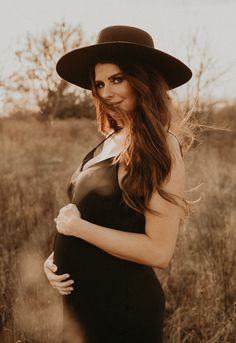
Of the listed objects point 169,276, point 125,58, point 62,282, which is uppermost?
point 125,58

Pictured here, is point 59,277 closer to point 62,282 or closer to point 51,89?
point 62,282

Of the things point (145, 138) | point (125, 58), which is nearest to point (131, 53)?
point (125, 58)

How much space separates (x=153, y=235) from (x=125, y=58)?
0.78 meters

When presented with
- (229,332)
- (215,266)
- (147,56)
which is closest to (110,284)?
(147,56)

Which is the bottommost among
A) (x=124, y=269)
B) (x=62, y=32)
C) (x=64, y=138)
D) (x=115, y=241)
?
(x=64, y=138)

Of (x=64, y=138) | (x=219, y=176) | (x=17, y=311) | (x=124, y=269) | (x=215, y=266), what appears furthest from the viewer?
(x=64, y=138)

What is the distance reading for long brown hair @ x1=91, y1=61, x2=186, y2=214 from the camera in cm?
167

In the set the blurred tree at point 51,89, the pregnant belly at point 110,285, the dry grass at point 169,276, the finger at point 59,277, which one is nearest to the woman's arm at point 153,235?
the pregnant belly at point 110,285

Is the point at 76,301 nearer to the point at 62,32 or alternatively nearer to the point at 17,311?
the point at 17,311

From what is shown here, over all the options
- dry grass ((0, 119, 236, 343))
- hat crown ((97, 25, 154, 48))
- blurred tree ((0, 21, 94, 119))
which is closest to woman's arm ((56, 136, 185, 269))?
hat crown ((97, 25, 154, 48))

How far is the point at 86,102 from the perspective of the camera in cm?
2069

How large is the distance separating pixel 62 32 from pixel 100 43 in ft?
54.3

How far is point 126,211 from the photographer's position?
174 centimetres

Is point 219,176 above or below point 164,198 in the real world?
below
